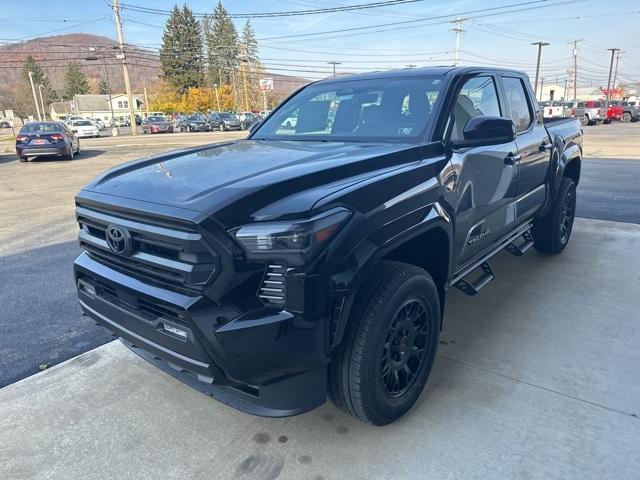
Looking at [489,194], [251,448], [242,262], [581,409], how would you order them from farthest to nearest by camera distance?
1. [489,194]
2. [581,409]
3. [251,448]
4. [242,262]

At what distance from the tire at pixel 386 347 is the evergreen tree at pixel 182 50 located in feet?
268

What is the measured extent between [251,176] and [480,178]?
1.67 m

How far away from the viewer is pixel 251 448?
7.87 feet

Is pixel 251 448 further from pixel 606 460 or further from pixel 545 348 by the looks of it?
pixel 545 348

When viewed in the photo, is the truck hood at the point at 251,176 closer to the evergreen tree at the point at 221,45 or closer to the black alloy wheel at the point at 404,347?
the black alloy wheel at the point at 404,347

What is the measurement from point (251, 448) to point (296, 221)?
1.24 meters

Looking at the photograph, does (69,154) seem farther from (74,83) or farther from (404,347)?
(74,83)

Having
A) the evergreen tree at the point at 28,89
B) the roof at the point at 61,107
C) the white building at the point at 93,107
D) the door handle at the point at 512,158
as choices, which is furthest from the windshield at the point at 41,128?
the roof at the point at 61,107

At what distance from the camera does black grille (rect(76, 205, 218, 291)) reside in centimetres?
194

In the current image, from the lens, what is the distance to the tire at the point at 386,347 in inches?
85.9

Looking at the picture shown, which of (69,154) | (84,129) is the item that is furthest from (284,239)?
(84,129)

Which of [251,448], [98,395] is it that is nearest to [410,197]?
[251,448]

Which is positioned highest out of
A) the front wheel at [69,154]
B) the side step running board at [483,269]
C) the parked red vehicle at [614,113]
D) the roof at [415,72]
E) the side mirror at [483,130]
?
the roof at [415,72]

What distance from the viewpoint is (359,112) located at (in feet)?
11.2
